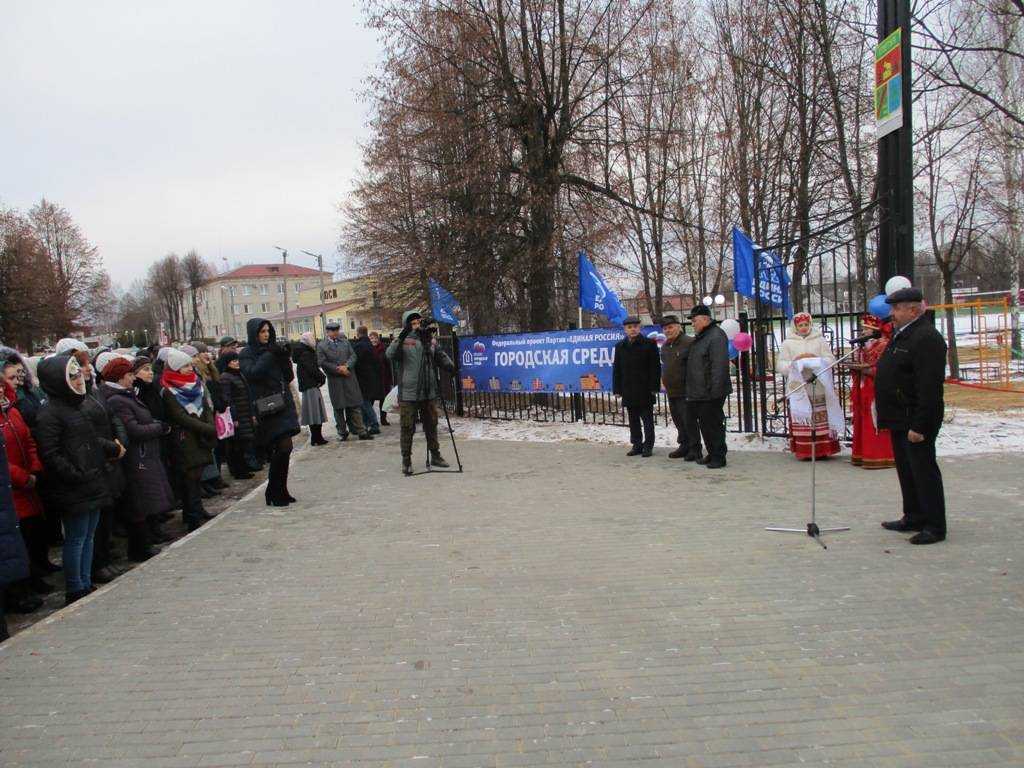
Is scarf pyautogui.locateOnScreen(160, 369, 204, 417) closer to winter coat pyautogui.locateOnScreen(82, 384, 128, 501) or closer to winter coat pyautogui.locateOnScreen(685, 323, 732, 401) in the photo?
winter coat pyautogui.locateOnScreen(82, 384, 128, 501)

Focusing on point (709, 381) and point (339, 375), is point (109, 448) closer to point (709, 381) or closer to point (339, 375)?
point (709, 381)

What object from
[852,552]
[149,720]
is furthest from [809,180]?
[149,720]

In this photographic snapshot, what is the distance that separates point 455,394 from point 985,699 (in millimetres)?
12435

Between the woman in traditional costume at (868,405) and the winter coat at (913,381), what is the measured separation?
7.97 ft

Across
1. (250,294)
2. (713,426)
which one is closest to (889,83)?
(713,426)

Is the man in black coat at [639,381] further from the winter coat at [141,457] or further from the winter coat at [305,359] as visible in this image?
the winter coat at [141,457]

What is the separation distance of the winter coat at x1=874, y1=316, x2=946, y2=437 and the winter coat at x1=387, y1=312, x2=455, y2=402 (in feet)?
17.3

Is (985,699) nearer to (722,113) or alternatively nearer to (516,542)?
(516,542)

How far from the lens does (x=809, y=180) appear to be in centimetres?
1805

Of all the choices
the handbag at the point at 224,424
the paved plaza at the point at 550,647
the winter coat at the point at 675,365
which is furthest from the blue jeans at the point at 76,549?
the winter coat at the point at 675,365

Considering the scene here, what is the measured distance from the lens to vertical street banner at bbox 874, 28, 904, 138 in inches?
334

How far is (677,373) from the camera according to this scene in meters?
9.74

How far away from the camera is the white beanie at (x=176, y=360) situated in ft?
24.3

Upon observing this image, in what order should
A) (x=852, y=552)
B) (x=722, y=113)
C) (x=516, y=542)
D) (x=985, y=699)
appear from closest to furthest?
(x=985, y=699) → (x=852, y=552) → (x=516, y=542) → (x=722, y=113)
